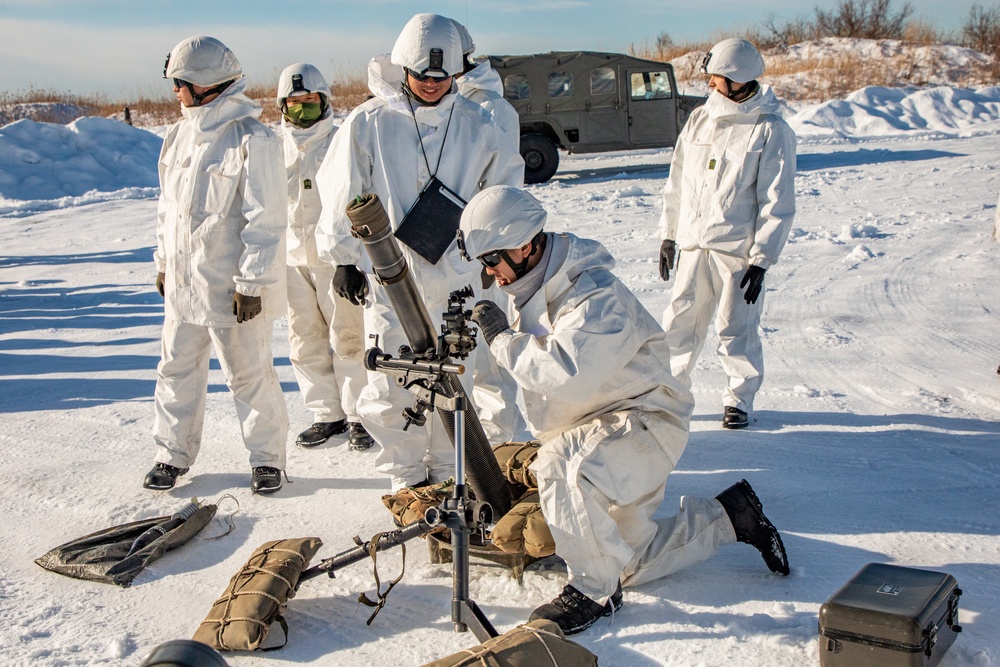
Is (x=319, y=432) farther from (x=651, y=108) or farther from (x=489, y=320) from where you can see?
(x=651, y=108)

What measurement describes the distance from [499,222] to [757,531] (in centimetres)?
135

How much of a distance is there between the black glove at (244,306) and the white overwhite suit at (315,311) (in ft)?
2.66

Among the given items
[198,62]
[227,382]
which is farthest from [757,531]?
[198,62]

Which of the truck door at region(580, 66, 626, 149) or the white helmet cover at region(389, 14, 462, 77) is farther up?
the white helmet cover at region(389, 14, 462, 77)

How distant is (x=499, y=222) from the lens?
2850 mm

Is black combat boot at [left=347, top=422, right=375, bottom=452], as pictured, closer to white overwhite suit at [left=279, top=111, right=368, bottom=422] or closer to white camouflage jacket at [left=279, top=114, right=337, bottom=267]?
white overwhite suit at [left=279, top=111, right=368, bottom=422]

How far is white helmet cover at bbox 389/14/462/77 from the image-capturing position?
3623 mm

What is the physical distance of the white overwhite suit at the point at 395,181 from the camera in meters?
3.76

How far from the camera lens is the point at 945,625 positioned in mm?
2590

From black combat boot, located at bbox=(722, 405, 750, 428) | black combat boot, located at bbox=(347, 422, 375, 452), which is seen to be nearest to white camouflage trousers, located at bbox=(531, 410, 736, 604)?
black combat boot, located at bbox=(722, 405, 750, 428)

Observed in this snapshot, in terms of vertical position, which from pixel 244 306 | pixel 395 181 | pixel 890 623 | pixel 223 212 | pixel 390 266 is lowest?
pixel 890 623

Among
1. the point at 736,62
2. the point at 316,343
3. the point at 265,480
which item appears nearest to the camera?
the point at 265,480

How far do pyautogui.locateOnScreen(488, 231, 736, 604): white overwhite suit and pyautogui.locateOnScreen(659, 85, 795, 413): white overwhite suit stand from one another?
1721 millimetres

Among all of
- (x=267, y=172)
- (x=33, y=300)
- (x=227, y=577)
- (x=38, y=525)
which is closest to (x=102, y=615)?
(x=227, y=577)
